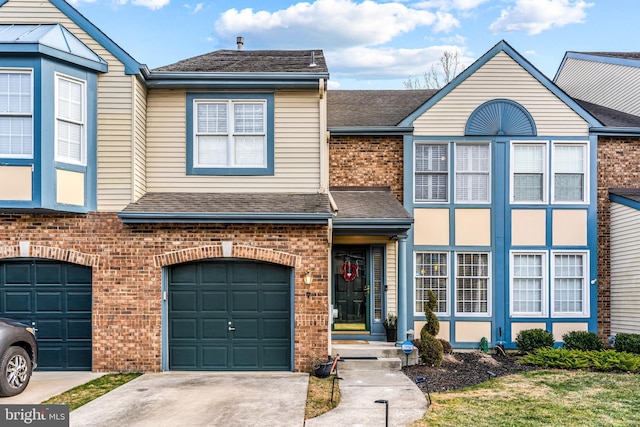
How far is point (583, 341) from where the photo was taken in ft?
48.3

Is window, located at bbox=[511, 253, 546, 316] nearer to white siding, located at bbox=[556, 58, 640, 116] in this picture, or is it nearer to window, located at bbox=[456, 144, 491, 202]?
window, located at bbox=[456, 144, 491, 202]

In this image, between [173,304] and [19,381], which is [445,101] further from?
[19,381]

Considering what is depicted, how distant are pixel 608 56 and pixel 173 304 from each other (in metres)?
14.9

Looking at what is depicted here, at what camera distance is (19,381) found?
9.88 meters

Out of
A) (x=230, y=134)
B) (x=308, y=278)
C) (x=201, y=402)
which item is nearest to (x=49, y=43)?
(x=230, y=134)

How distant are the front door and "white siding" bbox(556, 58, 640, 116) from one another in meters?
9.22

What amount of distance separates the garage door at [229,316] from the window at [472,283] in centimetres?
523

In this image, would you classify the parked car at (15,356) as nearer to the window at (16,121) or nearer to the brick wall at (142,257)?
the brick wall at (142,257)

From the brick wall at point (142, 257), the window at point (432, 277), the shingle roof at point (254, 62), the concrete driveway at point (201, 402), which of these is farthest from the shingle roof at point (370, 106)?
the concrete driveway at point (201, 402)

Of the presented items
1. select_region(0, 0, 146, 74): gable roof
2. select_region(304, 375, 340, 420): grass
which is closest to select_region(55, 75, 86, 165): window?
select_region(0, 0, 146, 74): gable roof

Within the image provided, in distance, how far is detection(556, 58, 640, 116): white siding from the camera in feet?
57.4

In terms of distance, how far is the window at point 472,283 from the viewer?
15.3 m

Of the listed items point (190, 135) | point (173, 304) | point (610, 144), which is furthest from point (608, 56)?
point (173, 304)

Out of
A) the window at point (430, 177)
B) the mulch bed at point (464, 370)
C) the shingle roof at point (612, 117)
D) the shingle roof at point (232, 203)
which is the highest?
the shingle roof at point (612, 117)
